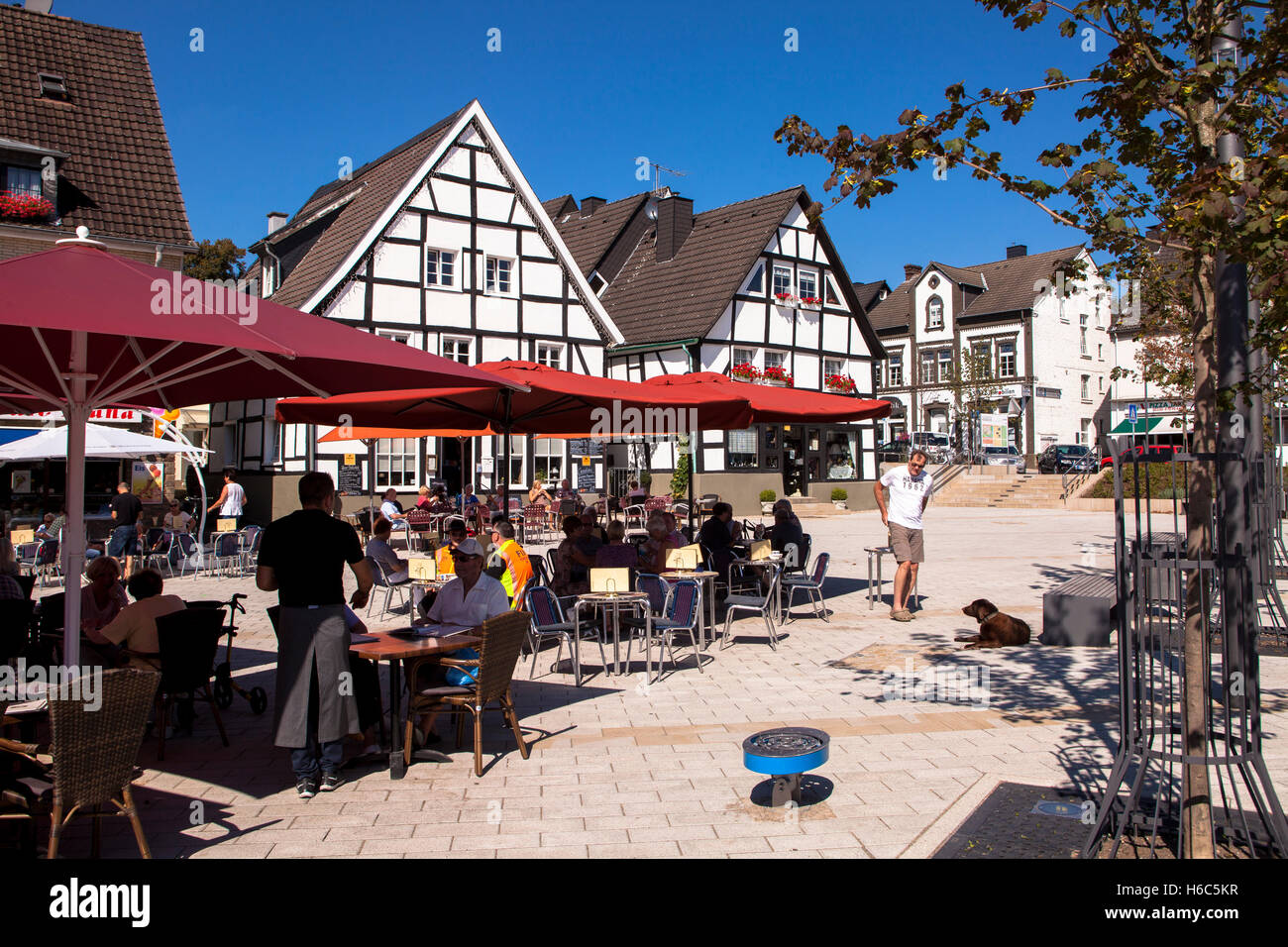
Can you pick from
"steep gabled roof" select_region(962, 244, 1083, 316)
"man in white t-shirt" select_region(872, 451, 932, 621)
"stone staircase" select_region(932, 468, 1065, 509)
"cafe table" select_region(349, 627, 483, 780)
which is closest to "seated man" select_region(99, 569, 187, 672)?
"cafe table" select_region(349, 627, 483, 780)

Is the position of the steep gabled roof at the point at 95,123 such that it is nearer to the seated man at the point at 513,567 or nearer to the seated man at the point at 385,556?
the seated man at the point at 385,556

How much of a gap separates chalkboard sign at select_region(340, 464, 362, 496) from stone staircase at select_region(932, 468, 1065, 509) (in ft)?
71.3

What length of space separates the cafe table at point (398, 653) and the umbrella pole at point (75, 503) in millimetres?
1449

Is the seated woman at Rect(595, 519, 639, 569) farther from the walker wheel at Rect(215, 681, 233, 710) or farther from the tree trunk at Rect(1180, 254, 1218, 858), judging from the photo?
the tree trunk at Rect(1180, 254, 1218, 858)

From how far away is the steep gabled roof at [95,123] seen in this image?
20969 mm

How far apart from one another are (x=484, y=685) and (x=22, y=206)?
19255 mm

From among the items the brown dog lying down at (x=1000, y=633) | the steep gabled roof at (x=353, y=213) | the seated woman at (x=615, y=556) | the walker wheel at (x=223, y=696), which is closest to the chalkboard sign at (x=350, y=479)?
the steep gabled roof at (x=353, y=213)

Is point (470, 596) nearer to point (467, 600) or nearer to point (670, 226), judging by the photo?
point (467, 600)

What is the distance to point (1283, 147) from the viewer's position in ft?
13.4

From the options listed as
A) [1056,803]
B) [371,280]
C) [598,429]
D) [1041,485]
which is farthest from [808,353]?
[1056,803]

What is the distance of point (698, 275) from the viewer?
31531 mm

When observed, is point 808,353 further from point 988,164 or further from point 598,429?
point 988,164

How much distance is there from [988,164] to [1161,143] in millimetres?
962

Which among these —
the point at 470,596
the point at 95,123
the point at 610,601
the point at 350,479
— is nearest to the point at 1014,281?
the point at 350,479
